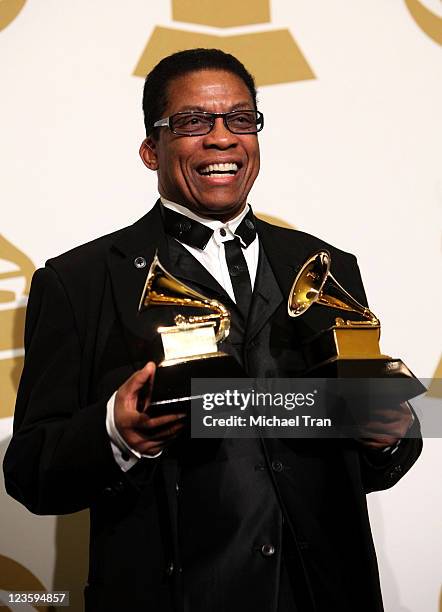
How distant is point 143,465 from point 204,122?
2.45ft

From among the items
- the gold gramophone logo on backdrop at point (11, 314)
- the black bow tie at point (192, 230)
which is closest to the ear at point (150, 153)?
the black bow tie at point (192, 230)

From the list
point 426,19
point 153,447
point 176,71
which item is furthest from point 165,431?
point 426,19

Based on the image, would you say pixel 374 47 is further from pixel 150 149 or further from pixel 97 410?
pixel 97 410

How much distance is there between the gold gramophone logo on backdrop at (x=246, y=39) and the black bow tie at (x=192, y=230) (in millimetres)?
785

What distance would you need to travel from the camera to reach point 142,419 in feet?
5.31

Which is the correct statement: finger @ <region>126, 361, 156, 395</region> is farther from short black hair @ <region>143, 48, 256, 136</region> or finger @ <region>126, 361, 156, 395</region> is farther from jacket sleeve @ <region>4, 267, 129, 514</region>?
short black hair @ <region>143, 48, 256, 136</region>

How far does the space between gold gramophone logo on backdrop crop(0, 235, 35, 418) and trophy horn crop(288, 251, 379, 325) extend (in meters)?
0.93

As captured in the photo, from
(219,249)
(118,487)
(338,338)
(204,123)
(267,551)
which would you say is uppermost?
(204,123)

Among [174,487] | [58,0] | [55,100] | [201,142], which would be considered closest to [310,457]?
[174,487]

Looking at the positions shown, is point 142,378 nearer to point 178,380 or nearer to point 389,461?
point 178,380

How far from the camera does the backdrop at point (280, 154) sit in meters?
2.55

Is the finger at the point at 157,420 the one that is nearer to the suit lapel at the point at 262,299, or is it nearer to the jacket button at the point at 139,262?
the suit lapel at the point at 262,299

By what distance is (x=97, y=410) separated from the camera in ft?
5.64

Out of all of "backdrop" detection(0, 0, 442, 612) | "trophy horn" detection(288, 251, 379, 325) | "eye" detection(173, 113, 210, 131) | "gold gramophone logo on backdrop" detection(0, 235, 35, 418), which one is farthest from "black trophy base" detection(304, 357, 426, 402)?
"gold gramophone logo on backdrop" detection(0, 235, 35, 418)
